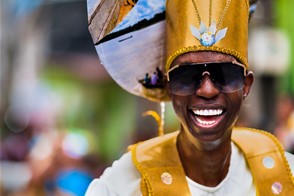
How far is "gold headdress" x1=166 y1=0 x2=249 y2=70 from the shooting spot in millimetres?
4242

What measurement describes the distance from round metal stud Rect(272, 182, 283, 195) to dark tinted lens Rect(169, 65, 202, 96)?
0.64 metres

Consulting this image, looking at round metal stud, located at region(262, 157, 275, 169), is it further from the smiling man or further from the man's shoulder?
the man's shoulder

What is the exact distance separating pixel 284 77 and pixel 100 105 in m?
4.84

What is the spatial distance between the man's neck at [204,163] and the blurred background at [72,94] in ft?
13.0

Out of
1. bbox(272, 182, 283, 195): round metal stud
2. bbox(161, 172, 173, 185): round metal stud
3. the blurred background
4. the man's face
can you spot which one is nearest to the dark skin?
the man's face

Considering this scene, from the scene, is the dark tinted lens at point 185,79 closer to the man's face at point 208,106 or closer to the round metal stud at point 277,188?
the man's face at point 208,106

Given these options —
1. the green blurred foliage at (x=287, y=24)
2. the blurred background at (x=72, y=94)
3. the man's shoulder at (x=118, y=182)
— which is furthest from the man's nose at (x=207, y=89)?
the green blurred foliage at (x=287, y=24)

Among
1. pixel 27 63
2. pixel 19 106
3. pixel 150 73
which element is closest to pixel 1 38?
pixel 27 63

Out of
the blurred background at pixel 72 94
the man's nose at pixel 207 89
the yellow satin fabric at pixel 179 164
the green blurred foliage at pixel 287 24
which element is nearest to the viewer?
the man's nose at pixel 207 89

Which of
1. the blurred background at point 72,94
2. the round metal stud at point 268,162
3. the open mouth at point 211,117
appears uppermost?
the open mouth at point 211,117

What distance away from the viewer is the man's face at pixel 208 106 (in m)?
4.19

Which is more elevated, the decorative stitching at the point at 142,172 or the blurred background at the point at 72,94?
the decorative stitching at the point at 142,172

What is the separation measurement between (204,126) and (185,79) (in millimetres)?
239

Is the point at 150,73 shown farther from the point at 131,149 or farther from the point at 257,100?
the point at 257,100
